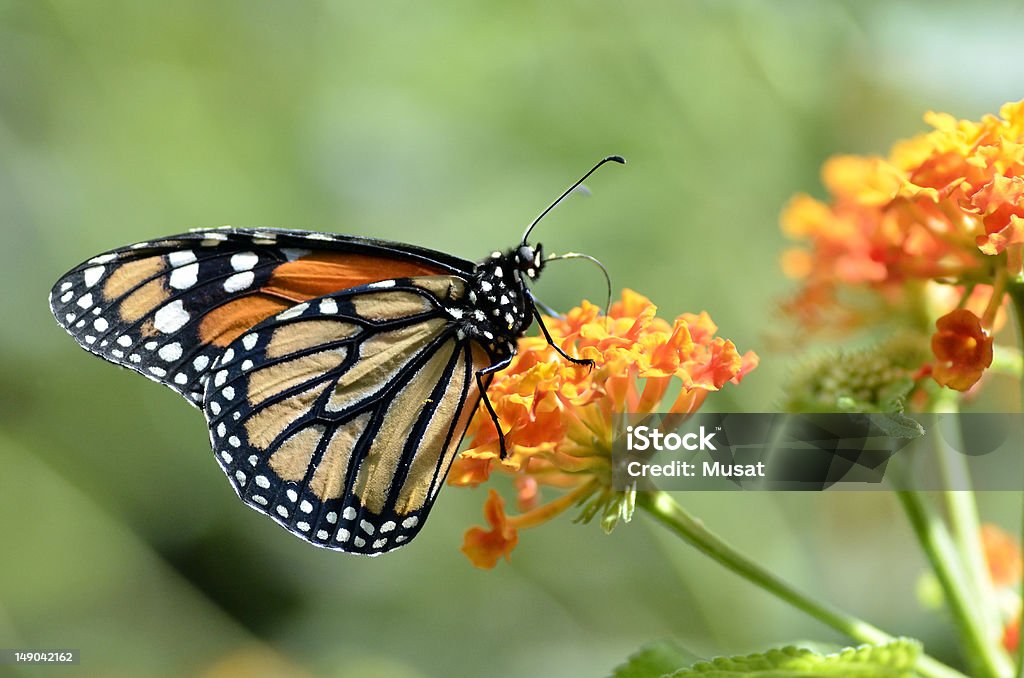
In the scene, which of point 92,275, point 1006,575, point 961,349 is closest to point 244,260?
point 92,275

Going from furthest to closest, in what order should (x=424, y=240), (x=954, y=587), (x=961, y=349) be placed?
(x=424, y=240) < (x=954, y=587) < (x=961, y=349)

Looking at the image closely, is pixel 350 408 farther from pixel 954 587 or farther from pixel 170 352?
pixel 954 587

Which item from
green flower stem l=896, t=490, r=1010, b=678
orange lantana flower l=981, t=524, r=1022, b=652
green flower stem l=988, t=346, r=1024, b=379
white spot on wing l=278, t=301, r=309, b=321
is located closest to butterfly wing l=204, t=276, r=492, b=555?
white spot on wing l=278, t=301, r=309, b=321

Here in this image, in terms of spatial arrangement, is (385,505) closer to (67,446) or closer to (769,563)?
(769,563)

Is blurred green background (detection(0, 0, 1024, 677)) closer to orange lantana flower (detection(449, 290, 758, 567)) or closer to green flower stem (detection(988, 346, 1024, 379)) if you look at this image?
A: green flower stem (detection(988, 346, 1024, 379))

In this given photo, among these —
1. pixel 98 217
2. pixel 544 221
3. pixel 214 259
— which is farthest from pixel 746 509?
pixel 98 217
